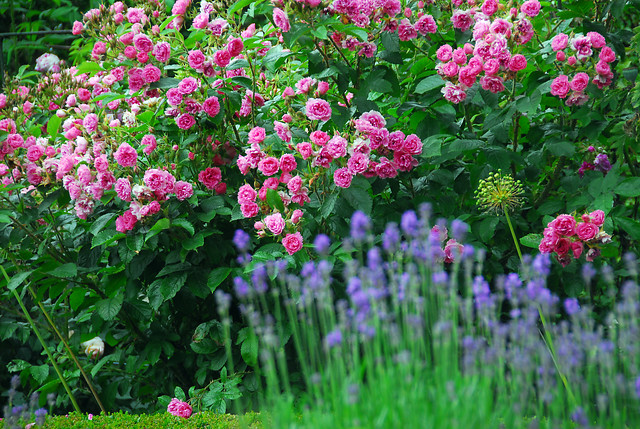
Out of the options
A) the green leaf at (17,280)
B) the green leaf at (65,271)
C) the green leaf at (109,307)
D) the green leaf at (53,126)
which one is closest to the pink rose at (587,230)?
the green leaf at (109,307)

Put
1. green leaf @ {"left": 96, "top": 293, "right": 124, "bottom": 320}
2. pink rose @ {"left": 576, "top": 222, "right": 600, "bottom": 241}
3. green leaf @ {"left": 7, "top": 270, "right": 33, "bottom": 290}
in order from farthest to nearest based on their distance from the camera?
green leaf @ {"left": 96, "top": 293, "right": 124, "bottom": 320} < green leaf @ {"left": 7, "top": 270, "right": 33, "bottom": 290} < pink rose @ {"left": 576, "top": 222, "right": 600, "bottom": 241}

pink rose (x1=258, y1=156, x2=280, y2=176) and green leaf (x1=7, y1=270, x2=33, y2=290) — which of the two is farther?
green leaf (x1=7, y1=270, x2=33, y2=290)

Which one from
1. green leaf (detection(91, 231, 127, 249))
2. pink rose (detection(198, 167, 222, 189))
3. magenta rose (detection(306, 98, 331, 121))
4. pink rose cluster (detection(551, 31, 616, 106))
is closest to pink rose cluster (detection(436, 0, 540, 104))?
pink rose cluster (detection(551, 31, 616, 106))

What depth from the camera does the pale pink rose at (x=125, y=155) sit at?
101 inches

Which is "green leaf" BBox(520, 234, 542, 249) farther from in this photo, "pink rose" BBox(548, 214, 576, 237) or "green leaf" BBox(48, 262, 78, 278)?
"green leaf" BBox(48, 262, 78, 278)

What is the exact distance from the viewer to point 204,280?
2846mm

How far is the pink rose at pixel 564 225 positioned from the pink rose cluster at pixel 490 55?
0.63 m

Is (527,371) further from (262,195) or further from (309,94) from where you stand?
(309,94)

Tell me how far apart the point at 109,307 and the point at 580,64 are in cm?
238

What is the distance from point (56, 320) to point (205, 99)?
1.65 meters

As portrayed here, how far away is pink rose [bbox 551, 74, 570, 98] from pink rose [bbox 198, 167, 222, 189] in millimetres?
1527

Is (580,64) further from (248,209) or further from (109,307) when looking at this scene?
(109,307)

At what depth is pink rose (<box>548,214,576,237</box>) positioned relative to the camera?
2373 millimetres

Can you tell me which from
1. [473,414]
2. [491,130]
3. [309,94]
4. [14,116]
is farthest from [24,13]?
[473,414]
